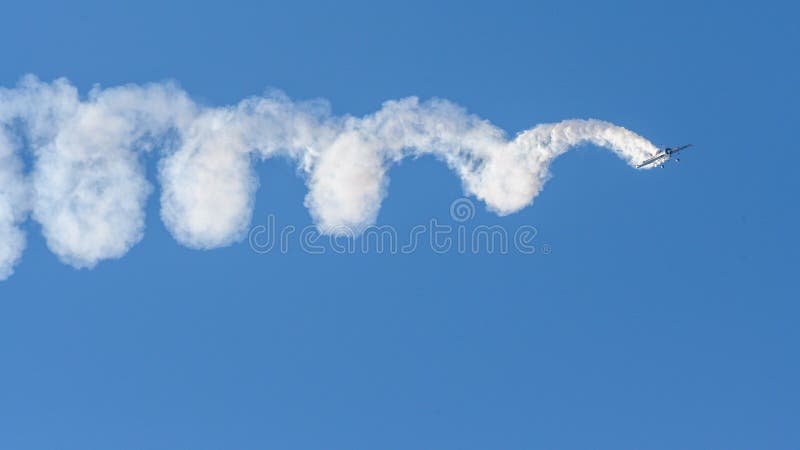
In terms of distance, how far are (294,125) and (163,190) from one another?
12901mm

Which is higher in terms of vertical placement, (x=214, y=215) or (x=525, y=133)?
(x=525, y=133)

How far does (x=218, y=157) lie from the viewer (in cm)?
6794

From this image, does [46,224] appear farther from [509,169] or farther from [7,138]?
[509,169]

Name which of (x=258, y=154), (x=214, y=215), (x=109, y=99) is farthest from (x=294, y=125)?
(x=109, y=99)

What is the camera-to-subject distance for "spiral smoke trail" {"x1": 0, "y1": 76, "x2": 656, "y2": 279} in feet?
218

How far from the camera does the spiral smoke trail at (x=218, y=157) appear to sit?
66.6m

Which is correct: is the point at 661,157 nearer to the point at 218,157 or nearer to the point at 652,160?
the point at 652,160

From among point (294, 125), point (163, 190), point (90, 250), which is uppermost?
point (294, 125)

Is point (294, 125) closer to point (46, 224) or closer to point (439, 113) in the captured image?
point (439, 113)

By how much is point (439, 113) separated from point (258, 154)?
54.3ft

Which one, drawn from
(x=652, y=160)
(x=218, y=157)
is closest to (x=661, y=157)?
(x=652, y=160)

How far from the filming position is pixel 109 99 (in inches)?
2635

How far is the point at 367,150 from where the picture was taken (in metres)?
68.3

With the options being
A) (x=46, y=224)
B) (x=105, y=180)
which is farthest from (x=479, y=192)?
(x=46, y=224)
